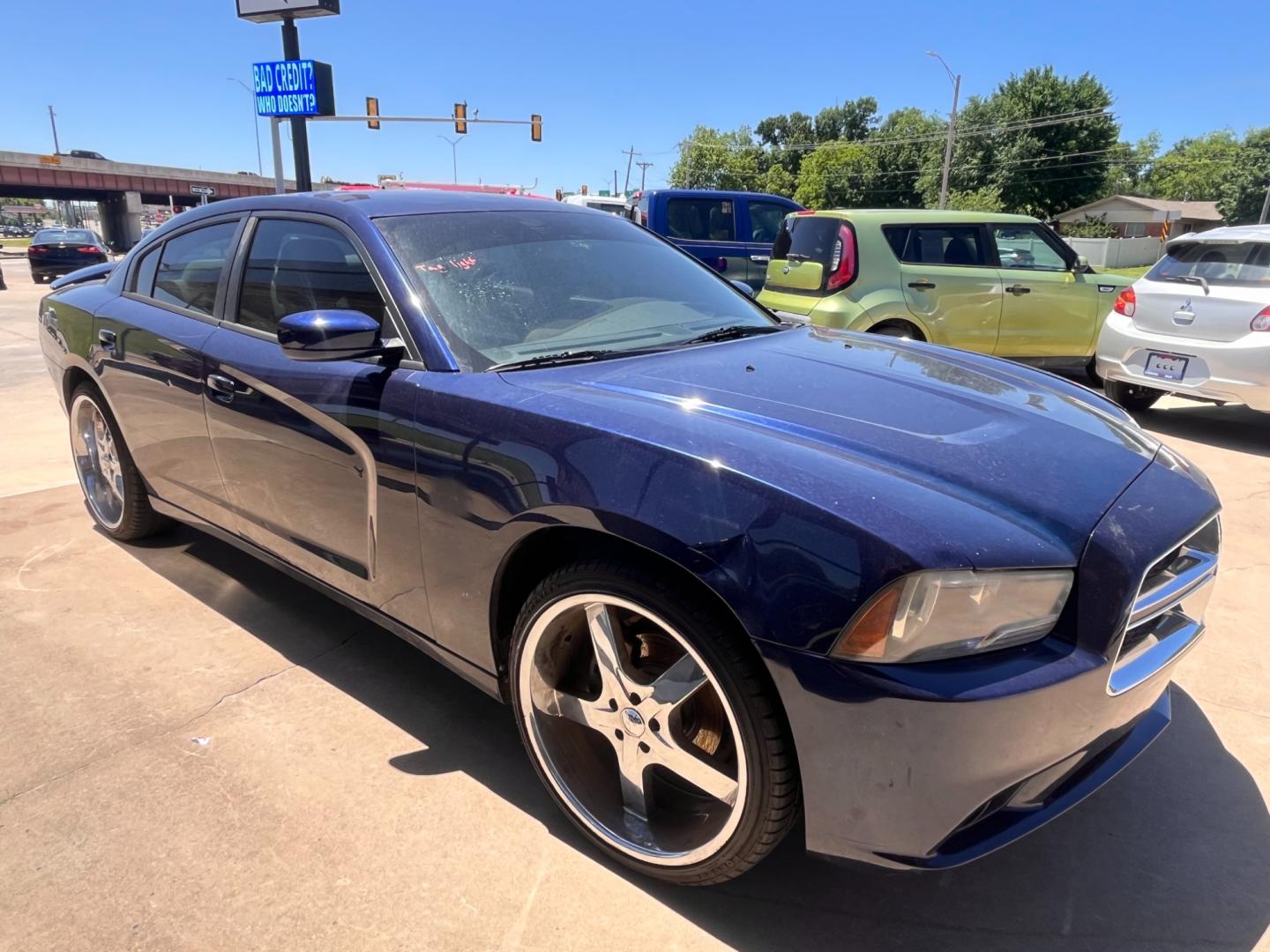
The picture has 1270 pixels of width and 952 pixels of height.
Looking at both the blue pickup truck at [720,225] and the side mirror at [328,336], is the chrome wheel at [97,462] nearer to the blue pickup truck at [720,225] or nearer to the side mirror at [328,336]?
the side mirror at [328,336]

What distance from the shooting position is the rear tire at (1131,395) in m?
7.12

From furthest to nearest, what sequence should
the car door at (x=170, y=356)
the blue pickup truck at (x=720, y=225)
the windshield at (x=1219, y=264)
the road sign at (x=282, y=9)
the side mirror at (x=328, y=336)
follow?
the road sign at (x=282, y=9), the blue pickup truck at (x=720, y=225), the windshield at (x=1219, y=264), the car door at (x=170, y=356), the side mirror at (x=328, y=336)

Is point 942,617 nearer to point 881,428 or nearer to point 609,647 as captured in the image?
point 881,428

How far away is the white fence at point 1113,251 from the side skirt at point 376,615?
56537mm

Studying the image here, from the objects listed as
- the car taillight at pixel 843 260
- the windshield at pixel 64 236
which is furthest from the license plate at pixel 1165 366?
the windshield at pixel 64 236

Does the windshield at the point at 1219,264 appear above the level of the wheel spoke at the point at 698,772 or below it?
above

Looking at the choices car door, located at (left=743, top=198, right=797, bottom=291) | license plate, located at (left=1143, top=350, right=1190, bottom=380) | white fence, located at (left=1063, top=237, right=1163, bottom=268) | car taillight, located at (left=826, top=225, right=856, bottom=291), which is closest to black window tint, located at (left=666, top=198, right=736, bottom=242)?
car door, located at (left=743, top=198, right=797, bottom=291)

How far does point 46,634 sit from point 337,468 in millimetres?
1651

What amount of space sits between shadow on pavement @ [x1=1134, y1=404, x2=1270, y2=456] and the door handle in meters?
6.46

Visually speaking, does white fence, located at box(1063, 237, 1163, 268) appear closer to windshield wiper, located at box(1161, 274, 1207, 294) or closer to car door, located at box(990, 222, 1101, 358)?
car door, located at box(990, 222, 1101, 358)

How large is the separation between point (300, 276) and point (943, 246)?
6087mm

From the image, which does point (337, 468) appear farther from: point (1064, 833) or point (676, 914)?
point (1064, 833)

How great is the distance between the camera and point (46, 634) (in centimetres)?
319

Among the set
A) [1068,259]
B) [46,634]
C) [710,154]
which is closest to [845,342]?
[46,634]
